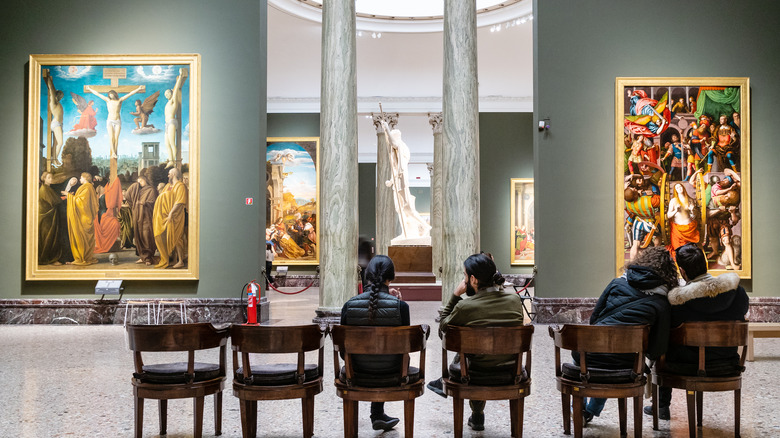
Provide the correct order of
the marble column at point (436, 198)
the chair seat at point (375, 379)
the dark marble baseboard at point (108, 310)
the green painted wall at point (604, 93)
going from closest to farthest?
the chair seat at point (375, 379) < the dark marble baseboard at point (108, 310) < the green painted wall at point (604, 93) < the marble column at point (436, 198)

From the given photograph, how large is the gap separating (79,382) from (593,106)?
356 inches

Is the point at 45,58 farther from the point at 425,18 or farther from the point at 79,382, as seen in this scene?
the point at 425,18

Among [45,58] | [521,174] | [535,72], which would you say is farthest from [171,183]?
[521,174]

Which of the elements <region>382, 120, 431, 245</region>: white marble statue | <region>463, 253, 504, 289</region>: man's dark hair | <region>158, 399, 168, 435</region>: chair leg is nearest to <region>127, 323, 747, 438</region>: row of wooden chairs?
<region>158, 399, 168, 435</region>: chair leg

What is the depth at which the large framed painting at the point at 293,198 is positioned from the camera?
21.2 meters

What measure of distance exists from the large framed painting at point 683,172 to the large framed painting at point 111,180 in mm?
7513

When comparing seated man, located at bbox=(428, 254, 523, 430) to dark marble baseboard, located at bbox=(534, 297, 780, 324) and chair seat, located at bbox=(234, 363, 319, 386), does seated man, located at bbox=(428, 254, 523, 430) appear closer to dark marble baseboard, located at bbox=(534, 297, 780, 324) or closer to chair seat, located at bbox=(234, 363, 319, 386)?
chair seat, located at bbox=(234, 363, 319, 386)

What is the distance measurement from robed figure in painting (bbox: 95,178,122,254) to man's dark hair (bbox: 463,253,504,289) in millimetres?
8531

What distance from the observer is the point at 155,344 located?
4336 millimetres

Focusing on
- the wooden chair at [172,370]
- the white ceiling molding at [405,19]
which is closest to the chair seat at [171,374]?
the wooden chair at [172,370]

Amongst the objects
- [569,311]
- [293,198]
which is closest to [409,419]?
[569,311]

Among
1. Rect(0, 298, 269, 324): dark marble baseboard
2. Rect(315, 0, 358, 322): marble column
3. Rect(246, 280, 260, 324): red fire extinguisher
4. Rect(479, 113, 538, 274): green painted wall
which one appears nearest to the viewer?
Rect(315, 0, 358, 322): marble column

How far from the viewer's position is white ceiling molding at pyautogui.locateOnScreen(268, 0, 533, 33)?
55.0 ft

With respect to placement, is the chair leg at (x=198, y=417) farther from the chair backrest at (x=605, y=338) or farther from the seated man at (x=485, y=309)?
the chair backrest at (x=605, y=338)
